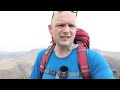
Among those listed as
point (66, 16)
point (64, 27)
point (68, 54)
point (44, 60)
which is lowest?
point (44, 60)

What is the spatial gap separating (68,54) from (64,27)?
41 centimetres

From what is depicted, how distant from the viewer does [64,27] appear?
135 inches

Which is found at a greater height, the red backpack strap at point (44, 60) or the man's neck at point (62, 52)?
the man's neck at point (62, 52)

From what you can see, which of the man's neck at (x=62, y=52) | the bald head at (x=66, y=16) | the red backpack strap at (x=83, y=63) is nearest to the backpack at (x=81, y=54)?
the red backpack strap at (x=83, y=63)

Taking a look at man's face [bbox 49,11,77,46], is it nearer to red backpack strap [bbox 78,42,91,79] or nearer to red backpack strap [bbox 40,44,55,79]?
red backpack strap [bbox 78,42,91,79]

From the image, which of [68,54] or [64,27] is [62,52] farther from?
[64,27]

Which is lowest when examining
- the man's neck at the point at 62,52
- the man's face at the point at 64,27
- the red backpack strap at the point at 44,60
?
the red backpack strap at the point at 44,60

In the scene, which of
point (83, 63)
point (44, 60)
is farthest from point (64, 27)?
point (44, 60)

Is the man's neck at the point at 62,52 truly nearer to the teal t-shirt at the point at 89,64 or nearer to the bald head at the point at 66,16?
the teal t-shirt at the point at 89,64

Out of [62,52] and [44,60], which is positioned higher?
[62,52]

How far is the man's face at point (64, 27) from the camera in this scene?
3.41 metres

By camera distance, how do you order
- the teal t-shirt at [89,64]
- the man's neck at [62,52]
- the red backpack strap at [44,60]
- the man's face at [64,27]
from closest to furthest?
the teal t-shirt at [89,64] < the man's face at [64,27] < the man's neck at [62,52] < the red backpack strap at [44,60]
